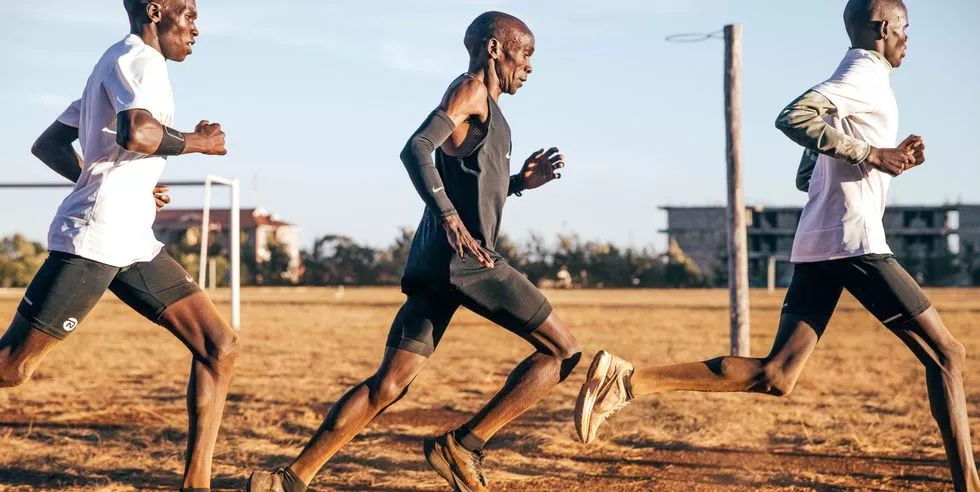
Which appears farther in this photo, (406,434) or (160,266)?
(406,434)

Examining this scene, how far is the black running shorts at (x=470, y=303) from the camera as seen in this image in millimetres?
Answer: 4398

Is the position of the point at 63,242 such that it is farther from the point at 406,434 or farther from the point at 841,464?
the point at 841,464

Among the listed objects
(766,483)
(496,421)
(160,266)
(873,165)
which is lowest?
(766,483)

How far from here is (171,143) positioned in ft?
13.8

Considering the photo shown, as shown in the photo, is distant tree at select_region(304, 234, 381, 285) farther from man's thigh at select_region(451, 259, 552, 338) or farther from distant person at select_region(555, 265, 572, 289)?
man's thigh at select_region(451, 259, 552, 338)

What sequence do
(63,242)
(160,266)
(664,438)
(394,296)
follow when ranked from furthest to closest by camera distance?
(394,296) → (664,438) → (160,266) → (63,242)

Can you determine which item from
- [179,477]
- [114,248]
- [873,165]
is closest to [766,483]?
[873,165]

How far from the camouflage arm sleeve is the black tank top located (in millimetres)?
1146

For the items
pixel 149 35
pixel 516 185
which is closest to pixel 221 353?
pixel 149 35

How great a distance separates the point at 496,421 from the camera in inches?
181

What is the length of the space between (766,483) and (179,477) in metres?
3.16

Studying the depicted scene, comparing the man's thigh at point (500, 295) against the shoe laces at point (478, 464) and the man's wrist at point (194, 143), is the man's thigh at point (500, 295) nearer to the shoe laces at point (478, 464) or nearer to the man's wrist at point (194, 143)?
the shoe laces at point (478, 464)

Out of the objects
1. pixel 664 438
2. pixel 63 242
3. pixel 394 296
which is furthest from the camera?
pixel 394 296

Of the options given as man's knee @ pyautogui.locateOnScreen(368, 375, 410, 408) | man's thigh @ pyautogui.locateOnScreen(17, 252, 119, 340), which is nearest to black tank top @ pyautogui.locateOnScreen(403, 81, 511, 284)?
man's knee @ pyautogui.locateOnScreen(368, 375, 410, 408)
